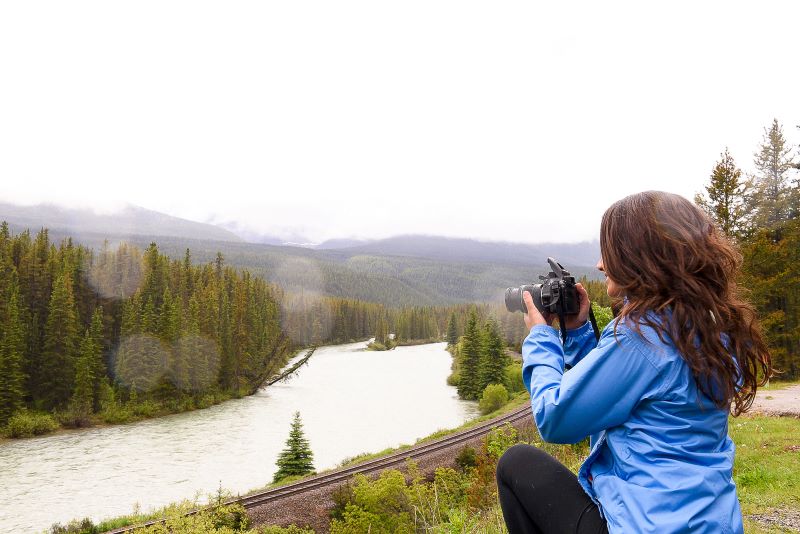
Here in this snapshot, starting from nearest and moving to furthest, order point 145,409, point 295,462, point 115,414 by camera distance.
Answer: point 295,462
point 115,414
point 145,409

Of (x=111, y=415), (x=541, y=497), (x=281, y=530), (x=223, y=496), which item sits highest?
(x=541, y=497)

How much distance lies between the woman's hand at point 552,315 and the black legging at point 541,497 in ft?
1.67

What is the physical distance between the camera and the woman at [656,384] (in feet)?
5.06

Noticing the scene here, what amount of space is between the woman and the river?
23941mm

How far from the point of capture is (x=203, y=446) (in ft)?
102

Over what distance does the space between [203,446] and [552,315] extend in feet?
109

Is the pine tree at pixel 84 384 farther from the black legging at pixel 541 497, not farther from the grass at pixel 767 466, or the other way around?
the black legging at pixel 541 497

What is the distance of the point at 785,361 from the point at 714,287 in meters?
26.4

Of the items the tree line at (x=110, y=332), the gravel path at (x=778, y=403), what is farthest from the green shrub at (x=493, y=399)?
the tree line at (x=110, y=332)

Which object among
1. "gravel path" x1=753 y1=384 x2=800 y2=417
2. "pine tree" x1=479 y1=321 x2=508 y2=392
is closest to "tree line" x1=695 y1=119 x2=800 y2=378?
"gravel path" x1=753 y1=384 x2=800 y2=417

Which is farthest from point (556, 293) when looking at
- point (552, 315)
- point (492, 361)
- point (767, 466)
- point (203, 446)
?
point (492, 361)

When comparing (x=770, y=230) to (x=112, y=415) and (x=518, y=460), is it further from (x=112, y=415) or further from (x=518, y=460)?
(x=112, y=415)

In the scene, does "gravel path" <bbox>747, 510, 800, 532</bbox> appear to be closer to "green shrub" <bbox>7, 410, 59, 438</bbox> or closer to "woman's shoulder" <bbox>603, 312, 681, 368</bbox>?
"woman's shoulder" <bbox>603, 312, 681, 368</bbox>

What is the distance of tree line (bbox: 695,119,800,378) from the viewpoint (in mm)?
21500
